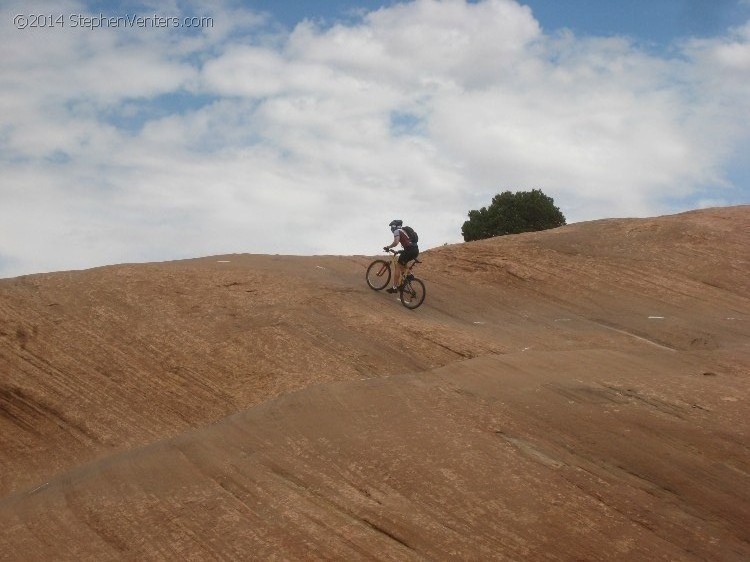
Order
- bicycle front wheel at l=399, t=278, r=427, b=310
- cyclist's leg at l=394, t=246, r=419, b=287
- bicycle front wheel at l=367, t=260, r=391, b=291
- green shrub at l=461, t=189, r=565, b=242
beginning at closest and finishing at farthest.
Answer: bicycle front wheel at l=399, t=278, r=427, b=310 → cyclist's leg at l=394, t=246, r=419, b=287 → bicycle front wheel at l=367, t=260, r=391, b=291 → green shrub at l=461, t=189, r=565, b=242

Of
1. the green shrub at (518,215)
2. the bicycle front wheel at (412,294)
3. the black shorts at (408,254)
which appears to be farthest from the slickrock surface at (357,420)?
the green shrub at (518,215)

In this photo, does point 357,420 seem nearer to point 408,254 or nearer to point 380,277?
point 408,254

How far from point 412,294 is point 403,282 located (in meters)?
0.34

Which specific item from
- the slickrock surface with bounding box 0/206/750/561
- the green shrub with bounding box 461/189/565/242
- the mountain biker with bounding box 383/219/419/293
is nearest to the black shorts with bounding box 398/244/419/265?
the mountain biker with bounding box 383/219/419/293

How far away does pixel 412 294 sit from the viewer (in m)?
17.6

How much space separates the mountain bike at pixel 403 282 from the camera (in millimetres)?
17547

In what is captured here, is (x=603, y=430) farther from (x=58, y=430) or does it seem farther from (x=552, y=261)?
(x=552, y=261)

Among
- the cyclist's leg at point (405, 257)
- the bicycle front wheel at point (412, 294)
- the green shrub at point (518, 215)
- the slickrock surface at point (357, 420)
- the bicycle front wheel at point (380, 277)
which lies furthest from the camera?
the green shrub at point (518, 215)

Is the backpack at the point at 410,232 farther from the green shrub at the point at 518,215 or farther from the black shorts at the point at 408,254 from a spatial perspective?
the green shrub at the point at 518,215

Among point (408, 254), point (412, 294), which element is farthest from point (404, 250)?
point (412, 294)

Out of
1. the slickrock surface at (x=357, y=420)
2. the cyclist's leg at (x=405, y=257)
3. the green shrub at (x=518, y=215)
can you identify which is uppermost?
the green shrub at (x=518, y=215)

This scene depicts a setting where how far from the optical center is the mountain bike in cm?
1755

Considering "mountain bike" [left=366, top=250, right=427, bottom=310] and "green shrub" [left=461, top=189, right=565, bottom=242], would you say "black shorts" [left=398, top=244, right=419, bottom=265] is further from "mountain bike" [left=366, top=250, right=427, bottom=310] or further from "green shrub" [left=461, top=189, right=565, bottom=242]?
"green shrub" [left=461, top=189, right=565, bottom=242]

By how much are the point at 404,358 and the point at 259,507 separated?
209 inches
